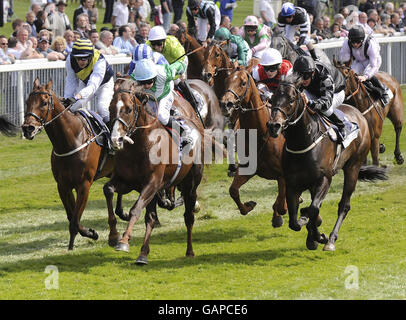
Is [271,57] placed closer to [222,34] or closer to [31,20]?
[222,34]

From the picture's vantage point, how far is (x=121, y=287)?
7.68 metres

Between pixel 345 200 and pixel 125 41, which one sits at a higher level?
pixel 345 200

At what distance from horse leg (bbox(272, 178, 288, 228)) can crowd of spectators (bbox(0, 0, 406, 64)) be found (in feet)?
14.2

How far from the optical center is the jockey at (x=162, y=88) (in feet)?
28.4

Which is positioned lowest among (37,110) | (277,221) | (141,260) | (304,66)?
(277,221)

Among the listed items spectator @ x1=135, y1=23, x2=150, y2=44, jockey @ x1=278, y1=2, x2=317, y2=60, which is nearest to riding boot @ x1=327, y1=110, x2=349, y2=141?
jockey @ x1=278, y1=2, x2=317, y2=60

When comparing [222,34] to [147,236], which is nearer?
[147,236]

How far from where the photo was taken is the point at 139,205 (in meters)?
8.18

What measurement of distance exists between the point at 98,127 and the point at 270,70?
79.3 inches

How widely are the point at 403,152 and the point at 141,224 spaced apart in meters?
5.86

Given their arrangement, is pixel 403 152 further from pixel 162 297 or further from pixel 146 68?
pixel 162 297

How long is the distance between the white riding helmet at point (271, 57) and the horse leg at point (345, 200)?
1369 mm

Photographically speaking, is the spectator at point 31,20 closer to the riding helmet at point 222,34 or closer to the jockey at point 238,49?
the riding helmet at point 222,34

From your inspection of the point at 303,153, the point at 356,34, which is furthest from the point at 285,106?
the point at 356,34
